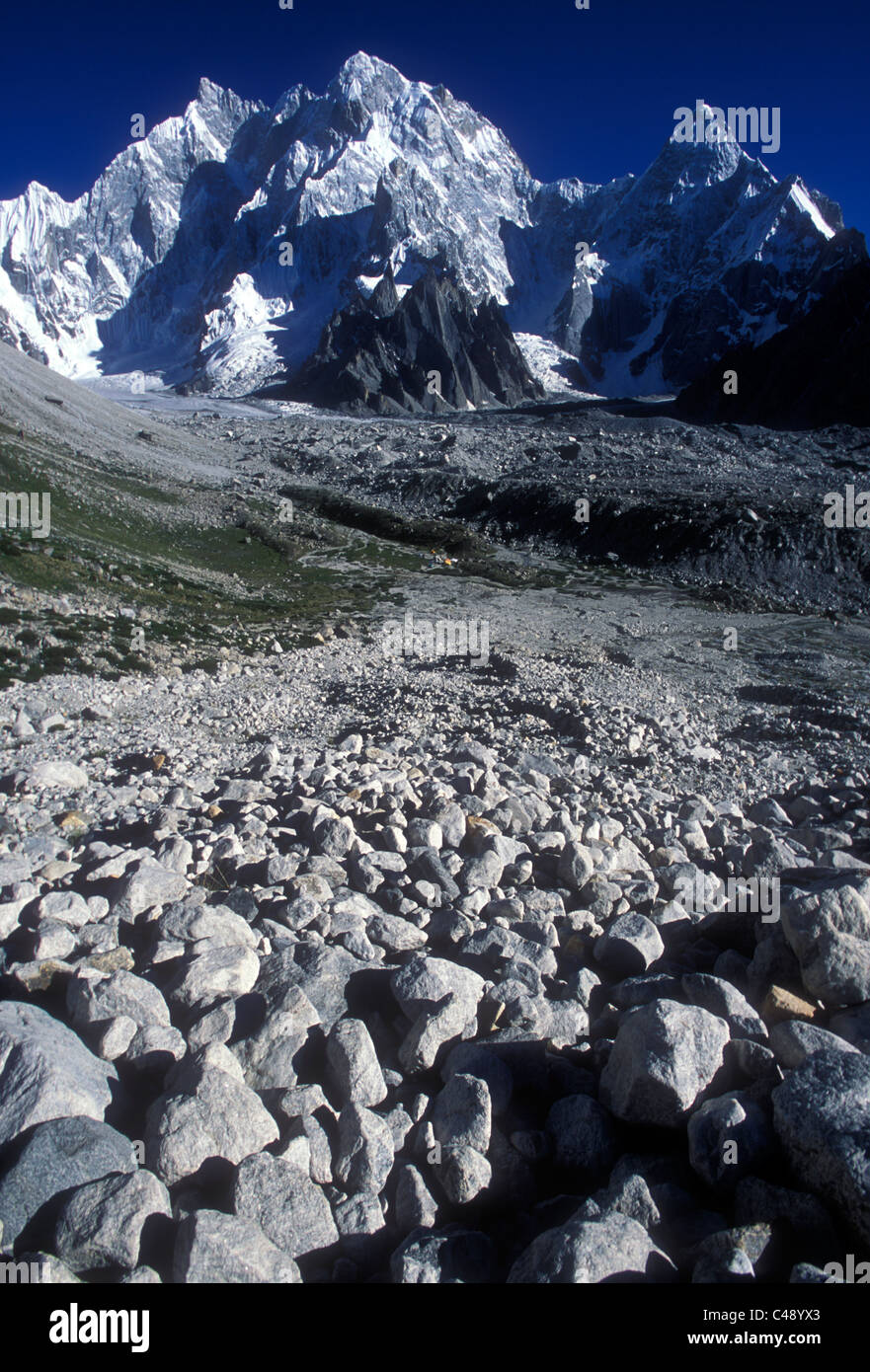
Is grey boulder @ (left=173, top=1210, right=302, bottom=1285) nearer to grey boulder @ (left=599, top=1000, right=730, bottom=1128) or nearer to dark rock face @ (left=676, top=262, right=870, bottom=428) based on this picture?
grey boulder @ (left=599, top=1000, right=730, bottom=1128)

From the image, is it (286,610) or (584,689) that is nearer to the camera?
(584,689)

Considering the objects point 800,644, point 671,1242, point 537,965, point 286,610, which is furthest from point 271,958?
point 800,644

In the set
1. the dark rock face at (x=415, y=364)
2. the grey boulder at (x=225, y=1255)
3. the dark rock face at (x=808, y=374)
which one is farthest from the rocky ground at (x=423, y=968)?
the dark rock face at (x=415, y=364)

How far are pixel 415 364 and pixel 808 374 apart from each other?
98307 mm

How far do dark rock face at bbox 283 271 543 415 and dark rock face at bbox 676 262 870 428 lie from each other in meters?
67.9

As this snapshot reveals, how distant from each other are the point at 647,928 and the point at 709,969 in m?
0.66

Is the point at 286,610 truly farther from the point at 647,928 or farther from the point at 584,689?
the point at 647,928

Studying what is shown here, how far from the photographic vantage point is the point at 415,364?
186250 mm

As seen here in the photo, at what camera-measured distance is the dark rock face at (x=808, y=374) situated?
115500 millimetres

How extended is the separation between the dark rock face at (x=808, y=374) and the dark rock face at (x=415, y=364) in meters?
67.9

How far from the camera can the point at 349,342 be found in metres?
197

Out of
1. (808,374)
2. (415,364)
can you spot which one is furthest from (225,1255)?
(415,364)

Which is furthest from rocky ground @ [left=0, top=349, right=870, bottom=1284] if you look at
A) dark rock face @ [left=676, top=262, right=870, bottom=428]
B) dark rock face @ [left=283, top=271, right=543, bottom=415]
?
dark rock face @ [left=283, top=271, right=543, bottom=415]

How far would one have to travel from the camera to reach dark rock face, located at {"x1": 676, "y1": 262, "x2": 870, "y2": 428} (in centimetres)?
11550
